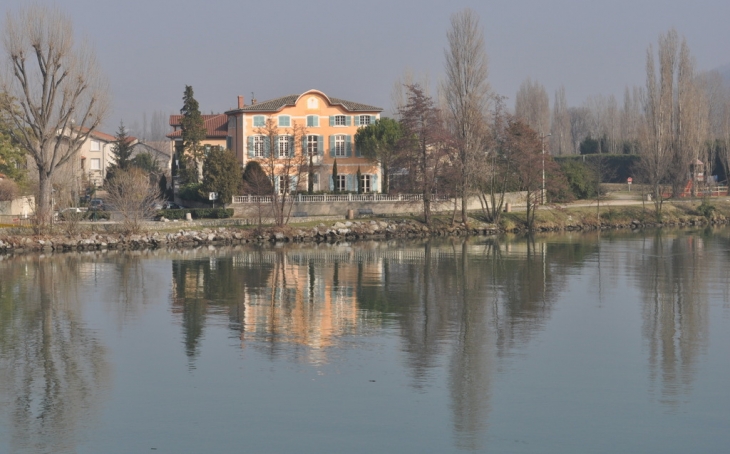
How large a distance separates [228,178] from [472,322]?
111 ft

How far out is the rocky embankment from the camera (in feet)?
134

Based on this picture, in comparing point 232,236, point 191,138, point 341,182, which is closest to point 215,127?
point 191,138

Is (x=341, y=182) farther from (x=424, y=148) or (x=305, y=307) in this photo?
(x=305, y=307)

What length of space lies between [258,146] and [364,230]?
14489 mm

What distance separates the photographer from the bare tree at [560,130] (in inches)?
4195

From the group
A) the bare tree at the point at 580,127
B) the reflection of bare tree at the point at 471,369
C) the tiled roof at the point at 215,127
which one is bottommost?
the reflection of bare tree at the point at 471,369

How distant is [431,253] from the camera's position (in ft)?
128

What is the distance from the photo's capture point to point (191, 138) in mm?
60906

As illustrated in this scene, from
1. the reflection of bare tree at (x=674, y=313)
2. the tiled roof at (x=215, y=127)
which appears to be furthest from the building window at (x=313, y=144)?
the reflection of bare tree at (x=674, y=313)

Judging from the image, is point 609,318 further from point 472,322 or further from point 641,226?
point 641,226

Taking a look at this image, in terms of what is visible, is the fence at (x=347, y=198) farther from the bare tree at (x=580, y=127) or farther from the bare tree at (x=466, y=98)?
the bare tree at (x=580, y=127)

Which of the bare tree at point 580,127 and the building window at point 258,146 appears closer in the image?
the building window at point 258,146

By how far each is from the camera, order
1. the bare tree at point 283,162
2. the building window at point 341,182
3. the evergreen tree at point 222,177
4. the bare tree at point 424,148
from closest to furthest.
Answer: the bare tree at point 283,162, the bare tree at point 424,148, the evergreen tree at point 222,177, the building window at point 341,182

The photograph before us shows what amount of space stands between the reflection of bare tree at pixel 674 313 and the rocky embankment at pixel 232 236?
47.1ft
